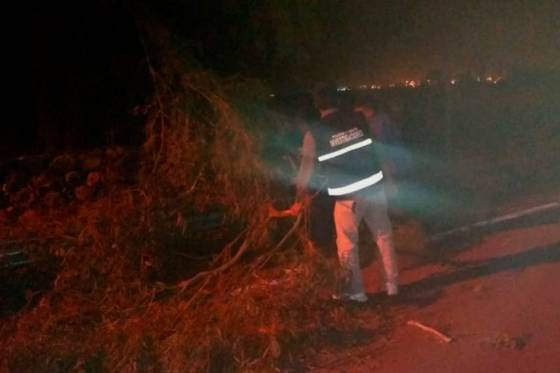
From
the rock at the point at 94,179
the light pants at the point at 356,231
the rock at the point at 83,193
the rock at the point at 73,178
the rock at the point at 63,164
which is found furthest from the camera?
the rock at the point at 63,164

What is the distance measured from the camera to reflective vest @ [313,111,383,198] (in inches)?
241

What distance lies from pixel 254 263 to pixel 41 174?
12.3 ft

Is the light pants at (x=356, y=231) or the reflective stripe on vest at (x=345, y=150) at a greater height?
the reflective stripe on vest at (x=345, y=150)

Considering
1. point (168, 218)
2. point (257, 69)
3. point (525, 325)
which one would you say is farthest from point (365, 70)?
point (525, 325)

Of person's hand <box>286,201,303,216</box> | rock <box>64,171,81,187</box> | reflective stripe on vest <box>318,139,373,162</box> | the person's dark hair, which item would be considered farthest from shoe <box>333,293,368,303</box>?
rock <box>64,171,81,187</box>

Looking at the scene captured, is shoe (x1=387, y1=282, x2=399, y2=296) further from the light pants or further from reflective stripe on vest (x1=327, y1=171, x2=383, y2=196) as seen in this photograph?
reflective stripe on vest (x1=327, y1=171, x2=383, y2=196)

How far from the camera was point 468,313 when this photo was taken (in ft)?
19.6

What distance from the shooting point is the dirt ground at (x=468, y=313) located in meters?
5.25

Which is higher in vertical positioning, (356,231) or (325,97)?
(325,97)

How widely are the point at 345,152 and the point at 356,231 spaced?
64 cm

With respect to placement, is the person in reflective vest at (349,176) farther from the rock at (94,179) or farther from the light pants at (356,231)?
the rock at (94,179)

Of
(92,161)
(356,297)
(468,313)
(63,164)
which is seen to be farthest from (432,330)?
(63,164)

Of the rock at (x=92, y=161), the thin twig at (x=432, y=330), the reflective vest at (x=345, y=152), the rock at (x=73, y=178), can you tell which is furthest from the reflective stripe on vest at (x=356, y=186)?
the rock at (x=73, y=178)

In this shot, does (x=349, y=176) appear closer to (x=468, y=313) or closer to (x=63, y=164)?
(x=468, y=313)
